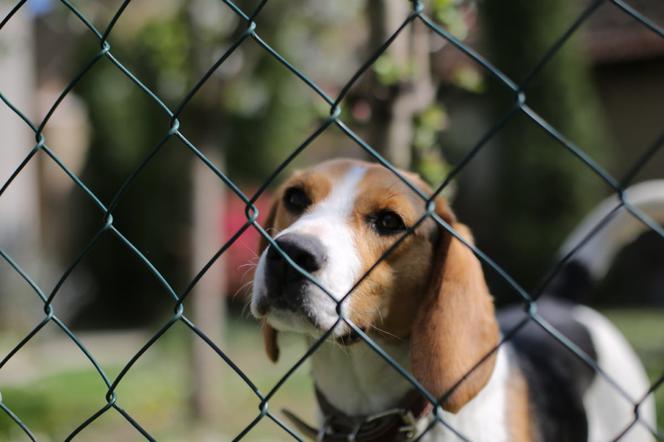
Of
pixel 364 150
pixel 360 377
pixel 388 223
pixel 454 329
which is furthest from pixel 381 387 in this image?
pixel 364 150

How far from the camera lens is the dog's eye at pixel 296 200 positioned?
2.43 metres

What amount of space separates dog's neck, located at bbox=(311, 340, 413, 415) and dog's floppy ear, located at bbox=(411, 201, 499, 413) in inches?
8.5

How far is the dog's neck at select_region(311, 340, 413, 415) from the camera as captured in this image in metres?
2.37

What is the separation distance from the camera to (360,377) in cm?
240

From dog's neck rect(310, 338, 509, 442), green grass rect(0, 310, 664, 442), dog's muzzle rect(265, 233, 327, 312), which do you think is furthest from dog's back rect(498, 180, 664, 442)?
green grass rect(0, 310, 664, 442)

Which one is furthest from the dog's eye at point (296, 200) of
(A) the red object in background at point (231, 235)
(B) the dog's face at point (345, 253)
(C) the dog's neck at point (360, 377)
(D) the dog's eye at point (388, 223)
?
(A) the red object in background at point (231, 235)

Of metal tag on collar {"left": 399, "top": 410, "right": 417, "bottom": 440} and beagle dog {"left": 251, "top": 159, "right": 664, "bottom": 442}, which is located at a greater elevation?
beagle dog {"left": 251, "top": 159, "right": 664, "bottom": 442}

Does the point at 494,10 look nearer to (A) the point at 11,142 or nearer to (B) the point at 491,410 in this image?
(A) the point at 11,142

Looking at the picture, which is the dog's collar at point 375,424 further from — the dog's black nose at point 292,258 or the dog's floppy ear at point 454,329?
the dog's black nose at point 292,258

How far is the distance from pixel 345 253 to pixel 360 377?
1.92 feet

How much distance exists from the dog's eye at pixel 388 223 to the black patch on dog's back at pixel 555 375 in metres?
0.59

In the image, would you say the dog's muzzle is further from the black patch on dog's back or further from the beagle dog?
the black patch on dog's back

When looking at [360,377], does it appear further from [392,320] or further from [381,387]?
[392,320]

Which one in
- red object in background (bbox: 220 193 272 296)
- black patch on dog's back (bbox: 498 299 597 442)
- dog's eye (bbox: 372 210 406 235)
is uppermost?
dog's eye (bbox: 372 210 406 235)
